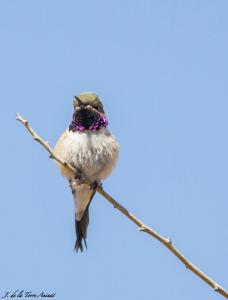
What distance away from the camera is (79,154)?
278 inches

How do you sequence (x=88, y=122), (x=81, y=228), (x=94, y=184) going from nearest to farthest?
(x=94, y=184) → (x=88, y=122) → (x=81, y=228)

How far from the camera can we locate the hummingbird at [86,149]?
7.10m

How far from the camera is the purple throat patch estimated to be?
7.32 meters

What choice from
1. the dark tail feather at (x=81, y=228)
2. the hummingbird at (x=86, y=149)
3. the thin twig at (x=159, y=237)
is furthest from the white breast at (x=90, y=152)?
the thin twig at (x=159, y=237)

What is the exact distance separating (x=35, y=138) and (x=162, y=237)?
148 centimetres

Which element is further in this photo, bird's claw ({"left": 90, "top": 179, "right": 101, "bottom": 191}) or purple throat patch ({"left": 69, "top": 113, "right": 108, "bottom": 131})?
purple throat patch ({"left": 69, "top": 113, "right": 108, "bottom": 131})

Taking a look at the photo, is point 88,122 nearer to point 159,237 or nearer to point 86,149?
point 86,149

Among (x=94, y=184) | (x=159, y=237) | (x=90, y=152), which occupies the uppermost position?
(x=90, y=152)

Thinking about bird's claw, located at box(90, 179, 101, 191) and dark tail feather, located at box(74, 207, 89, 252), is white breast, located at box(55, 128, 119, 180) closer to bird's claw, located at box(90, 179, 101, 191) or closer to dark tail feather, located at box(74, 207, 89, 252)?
bird's claw, located at box(90, 179, 101, 191)

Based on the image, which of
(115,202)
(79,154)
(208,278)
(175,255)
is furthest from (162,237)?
(79,154)

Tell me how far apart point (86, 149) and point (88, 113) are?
0.58 meters

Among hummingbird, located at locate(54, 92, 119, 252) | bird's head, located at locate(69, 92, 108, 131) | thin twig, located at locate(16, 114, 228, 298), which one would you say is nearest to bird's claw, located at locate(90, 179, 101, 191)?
hummingbird, located at locate(54, 92, 119, 252)

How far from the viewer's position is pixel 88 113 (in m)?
7.46

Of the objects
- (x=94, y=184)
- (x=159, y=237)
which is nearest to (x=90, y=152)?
(x=94, y=184)
